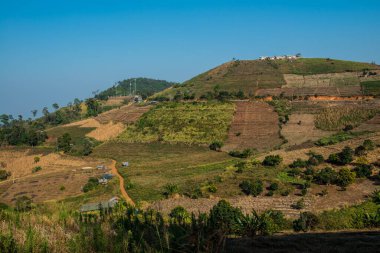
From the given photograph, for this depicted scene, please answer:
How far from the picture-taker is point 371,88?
6675 centimetres

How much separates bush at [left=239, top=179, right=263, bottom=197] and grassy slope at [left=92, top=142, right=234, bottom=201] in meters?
4.66

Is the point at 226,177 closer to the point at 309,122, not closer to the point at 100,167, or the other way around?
the point at 100,167

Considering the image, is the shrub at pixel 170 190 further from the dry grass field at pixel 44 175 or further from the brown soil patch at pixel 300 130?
the brown soil patch at pixel 300 130

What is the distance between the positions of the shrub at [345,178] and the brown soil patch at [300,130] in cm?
1818

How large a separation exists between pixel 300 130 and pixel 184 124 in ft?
64.3

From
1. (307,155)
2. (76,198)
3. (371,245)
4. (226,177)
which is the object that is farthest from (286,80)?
(371,245)

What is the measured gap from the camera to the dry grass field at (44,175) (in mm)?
34759

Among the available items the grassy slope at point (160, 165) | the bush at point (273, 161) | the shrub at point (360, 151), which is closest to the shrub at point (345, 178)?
the shrub at point (360, 151)

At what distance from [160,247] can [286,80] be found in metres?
83.0

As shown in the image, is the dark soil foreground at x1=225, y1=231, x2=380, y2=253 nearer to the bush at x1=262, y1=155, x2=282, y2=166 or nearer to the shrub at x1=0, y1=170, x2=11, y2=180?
the bush at x1=262, y1=155, x2=282, y2=166

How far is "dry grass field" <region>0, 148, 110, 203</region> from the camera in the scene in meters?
34.8

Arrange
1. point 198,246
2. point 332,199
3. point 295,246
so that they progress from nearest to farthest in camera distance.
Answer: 1. point 198,246
2. point 295,246
3. point 332,199

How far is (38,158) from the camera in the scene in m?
50.0

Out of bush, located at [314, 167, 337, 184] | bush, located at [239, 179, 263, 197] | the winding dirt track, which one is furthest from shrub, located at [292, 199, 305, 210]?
the winding dirt track
